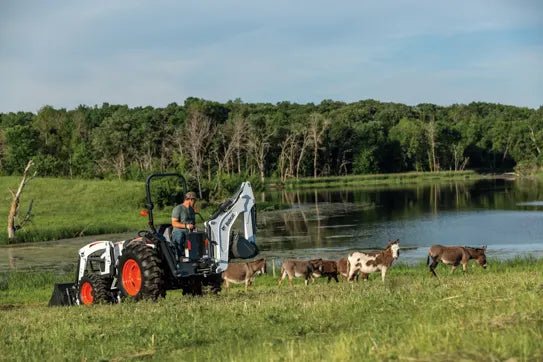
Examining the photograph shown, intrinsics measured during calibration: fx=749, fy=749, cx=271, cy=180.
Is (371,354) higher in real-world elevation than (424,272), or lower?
higher

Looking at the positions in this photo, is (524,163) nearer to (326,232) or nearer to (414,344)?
(326,232)

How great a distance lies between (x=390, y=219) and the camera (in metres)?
51.7

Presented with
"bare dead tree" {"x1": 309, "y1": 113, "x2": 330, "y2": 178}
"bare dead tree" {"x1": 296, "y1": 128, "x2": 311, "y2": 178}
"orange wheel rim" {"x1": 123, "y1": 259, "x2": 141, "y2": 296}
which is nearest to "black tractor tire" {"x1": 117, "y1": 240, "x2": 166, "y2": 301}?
"orange wheel rim" {"x1": 123, "y1": 259, "x2": 141, "y2": 296}

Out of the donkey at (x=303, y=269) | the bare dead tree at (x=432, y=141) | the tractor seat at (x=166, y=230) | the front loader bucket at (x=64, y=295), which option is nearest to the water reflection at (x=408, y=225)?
the donkey at (x=303, y=269)

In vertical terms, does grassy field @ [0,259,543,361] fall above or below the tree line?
below

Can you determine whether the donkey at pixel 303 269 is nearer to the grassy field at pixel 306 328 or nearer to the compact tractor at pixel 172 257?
the compact tractor at pixel 172 257

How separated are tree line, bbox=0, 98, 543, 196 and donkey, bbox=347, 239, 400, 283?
72428 millimetres

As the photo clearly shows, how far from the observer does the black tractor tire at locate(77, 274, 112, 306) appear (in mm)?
15281

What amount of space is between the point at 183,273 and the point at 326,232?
99.5 feet

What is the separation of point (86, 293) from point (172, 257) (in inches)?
104

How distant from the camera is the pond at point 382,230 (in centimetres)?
3397

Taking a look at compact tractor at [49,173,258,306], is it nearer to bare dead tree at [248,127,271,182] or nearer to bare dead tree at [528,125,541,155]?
bare dead tree at [248,127,271,182]

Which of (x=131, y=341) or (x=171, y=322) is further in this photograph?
(x=171, y=322)

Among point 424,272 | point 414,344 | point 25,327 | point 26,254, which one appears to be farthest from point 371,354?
point 26,254
